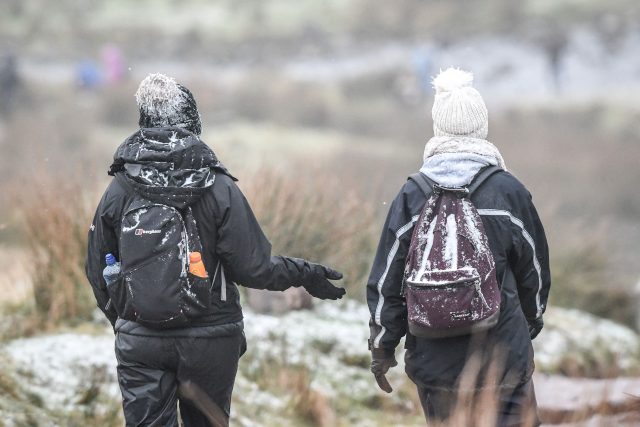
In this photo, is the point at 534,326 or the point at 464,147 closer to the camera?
the point at 464,147

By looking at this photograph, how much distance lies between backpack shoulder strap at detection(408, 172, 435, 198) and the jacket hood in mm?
713

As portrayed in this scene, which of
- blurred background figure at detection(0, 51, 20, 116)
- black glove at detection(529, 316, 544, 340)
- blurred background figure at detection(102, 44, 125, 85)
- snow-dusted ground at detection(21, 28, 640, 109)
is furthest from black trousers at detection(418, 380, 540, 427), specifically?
blurred background figure at detection(102, 44, 125, 85)

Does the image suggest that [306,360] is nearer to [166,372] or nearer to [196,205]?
[166,372]

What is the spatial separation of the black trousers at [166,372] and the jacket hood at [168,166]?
1.65 feet

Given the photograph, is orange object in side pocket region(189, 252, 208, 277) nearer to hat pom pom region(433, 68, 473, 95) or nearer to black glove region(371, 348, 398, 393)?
black glove region(371, 348, 398, 393)

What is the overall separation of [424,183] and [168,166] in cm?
89

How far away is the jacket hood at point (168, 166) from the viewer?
12.9ft

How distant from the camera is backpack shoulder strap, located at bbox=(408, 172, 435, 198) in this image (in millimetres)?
4008

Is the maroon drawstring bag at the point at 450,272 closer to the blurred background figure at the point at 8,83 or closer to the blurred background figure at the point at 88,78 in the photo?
the blurred background figure at the point at 8,83

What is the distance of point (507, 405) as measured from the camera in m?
3.98

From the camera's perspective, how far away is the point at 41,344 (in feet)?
20.4

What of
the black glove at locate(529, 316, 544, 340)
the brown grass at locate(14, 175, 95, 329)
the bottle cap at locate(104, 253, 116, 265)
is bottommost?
the brown grass at locate(14, 175, 95, 329)

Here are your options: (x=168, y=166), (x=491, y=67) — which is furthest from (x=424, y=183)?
(x=491, y=67)

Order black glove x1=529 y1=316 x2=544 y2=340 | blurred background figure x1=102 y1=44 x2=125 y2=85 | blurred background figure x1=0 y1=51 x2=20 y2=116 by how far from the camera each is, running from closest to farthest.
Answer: black glove x1=529 y1=316 x2=544 y2=340 → blurred background figure x1=0 y1=51 x2=20 y2=116 → blurred background figure x1=102 y1=44 x2=125 y2=85
